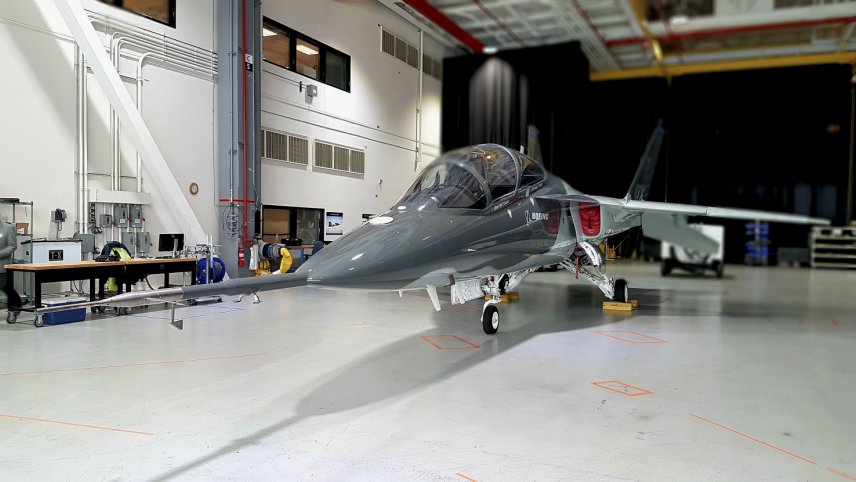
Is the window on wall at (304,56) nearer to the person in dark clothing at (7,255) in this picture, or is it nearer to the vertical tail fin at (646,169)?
the person in dark clothing at (7,255)

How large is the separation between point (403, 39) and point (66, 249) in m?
9.11

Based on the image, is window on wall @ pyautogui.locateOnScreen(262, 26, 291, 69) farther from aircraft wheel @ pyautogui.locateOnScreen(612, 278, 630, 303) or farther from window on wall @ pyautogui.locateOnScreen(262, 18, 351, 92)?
aircraft wheel @ pyautogui.locateOnScreen(612, 278, 630, 303)

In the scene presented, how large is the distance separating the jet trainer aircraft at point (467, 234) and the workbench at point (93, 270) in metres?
4.83

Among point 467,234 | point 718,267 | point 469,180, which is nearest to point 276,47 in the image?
point 469,180

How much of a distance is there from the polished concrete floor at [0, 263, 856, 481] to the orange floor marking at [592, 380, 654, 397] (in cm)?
3

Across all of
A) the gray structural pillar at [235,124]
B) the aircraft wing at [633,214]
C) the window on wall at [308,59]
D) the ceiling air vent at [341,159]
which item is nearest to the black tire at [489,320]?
the aircraft wing at [633,214]

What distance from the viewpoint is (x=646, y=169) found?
11.9 m

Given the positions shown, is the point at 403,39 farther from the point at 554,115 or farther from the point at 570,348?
the point at 570,348

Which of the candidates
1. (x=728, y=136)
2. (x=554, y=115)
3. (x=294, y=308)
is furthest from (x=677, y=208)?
(x=294, y=308)

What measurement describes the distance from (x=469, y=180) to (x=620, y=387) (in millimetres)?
2369

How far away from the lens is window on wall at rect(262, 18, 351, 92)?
12.7m

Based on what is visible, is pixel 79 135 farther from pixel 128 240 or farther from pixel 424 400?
pixel 424 400

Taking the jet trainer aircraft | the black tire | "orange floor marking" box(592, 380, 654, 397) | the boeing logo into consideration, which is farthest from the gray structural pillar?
"orange floor marking" box(592, 380, 654, 397)

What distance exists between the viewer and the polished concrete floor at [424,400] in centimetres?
279
